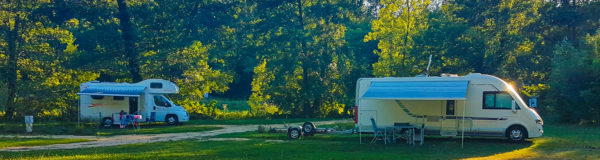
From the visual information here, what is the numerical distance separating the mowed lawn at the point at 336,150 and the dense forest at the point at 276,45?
16.3 metres

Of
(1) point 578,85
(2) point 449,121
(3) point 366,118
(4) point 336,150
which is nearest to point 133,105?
(3) point 366,118

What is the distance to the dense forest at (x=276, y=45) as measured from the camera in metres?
34.8

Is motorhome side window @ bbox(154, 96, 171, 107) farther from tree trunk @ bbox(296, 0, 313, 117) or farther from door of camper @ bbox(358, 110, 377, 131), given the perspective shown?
door of camper @ bbox(358, 110, 377, 131)

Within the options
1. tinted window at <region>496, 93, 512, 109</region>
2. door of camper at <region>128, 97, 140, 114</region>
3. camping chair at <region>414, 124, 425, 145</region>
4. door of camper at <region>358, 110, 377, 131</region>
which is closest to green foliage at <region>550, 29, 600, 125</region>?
tinted window at <region>496, 93, 512, 109</region>

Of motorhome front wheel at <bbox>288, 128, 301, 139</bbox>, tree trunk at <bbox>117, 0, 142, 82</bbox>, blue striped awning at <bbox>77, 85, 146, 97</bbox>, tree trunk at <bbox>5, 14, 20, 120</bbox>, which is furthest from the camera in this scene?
tree trunk at <bbox>117, 0, 142, 82</bbox>

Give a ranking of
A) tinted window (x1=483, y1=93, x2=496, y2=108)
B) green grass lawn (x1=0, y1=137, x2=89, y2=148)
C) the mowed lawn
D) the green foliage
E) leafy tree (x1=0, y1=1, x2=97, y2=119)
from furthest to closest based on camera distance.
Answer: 1. leafy tree (x1=0, y1=1, x2=97, y2=119)
2. the green foliage
3. green grass lawn (x1=0, y1=137, x2=89, y2=148)
4. tinted window (x1=483, y1=93, x2=496, y2=108)
5. the mowed lawn

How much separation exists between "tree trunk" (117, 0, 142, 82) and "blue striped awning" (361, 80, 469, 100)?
2206 cm

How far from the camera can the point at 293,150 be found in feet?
55.9

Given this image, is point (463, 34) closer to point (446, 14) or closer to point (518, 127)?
point (446, 14)

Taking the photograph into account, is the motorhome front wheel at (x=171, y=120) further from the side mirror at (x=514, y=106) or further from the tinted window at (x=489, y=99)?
the side mirror at (x=514, y=106)

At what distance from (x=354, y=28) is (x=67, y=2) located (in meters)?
35.5

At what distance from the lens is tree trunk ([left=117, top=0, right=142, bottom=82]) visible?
37.6 m

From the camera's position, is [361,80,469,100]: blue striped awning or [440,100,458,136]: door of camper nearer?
[361,80,469,100]: blue striped awning

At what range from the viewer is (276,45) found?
39.5 m
